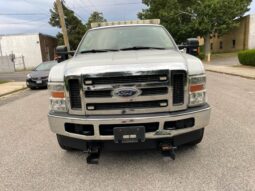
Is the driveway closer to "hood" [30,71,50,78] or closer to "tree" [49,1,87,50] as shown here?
"hood" [30,71,50,78]

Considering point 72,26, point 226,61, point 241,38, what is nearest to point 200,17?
point 226,61

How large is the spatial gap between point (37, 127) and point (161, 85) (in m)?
3.89

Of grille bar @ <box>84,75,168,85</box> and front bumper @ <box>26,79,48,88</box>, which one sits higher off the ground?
grille bar @ <box>84,75,168,85</box>

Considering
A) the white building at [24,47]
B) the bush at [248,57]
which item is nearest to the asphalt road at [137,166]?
the bush at [248,57]

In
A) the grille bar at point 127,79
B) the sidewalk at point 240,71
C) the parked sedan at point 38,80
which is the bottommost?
the sidewalk at point 240,71

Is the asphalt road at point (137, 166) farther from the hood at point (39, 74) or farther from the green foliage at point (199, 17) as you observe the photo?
the green foliage at point (199, 17)

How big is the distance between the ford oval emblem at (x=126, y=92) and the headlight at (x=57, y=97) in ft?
2.35

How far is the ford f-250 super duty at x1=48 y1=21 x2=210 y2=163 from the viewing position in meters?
3.13

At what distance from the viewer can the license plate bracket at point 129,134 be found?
313cm

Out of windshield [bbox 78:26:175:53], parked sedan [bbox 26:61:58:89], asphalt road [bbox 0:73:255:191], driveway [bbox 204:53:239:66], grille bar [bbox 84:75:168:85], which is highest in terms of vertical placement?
windshield [bbox 78:26:175:53]

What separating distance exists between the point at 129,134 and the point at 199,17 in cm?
2902

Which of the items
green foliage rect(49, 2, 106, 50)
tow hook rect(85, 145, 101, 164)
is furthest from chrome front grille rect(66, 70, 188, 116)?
green foliage rect(49, 2, 106, 50)

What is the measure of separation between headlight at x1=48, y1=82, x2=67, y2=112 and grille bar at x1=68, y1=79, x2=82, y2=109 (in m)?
0.13

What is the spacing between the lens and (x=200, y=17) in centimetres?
2920
